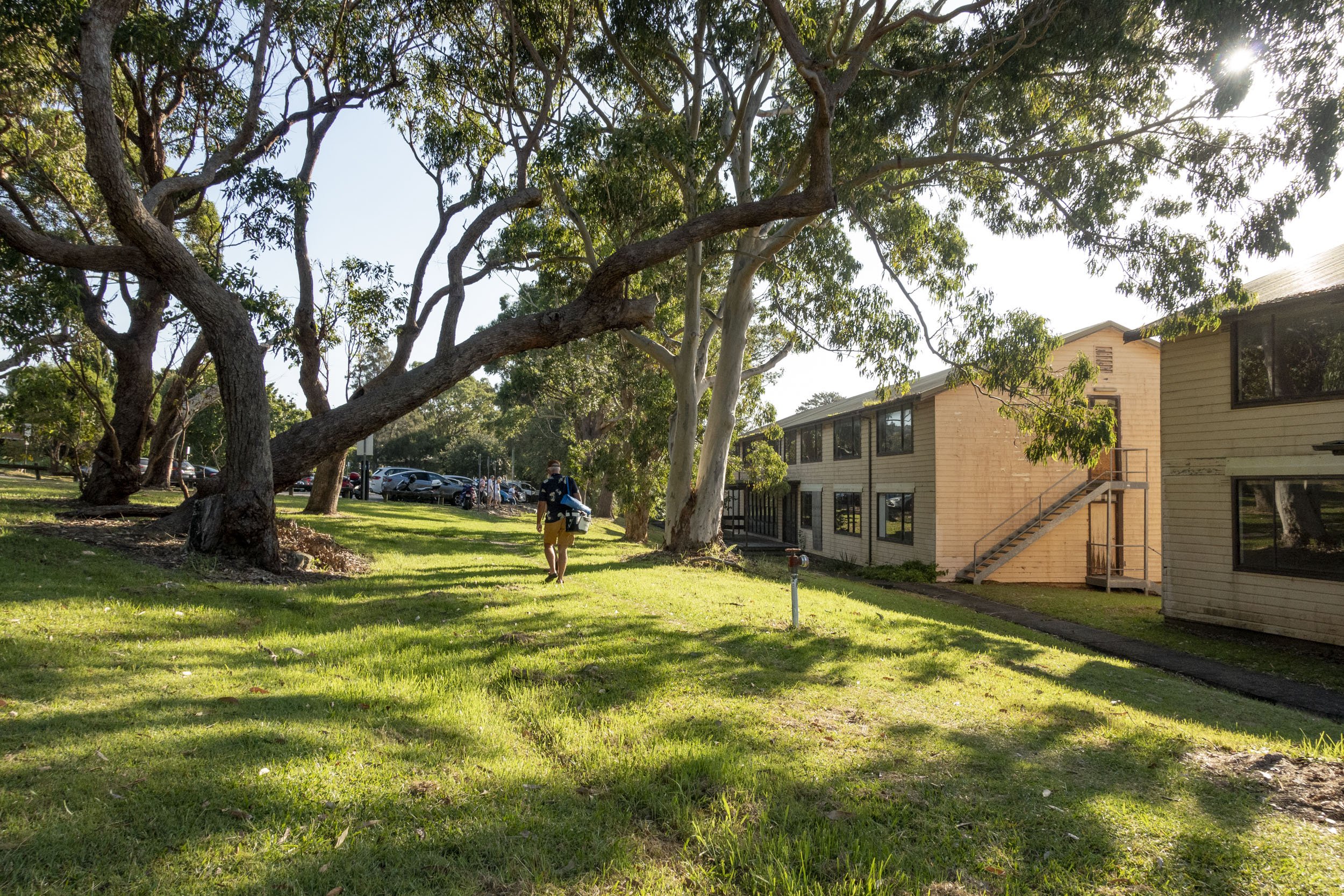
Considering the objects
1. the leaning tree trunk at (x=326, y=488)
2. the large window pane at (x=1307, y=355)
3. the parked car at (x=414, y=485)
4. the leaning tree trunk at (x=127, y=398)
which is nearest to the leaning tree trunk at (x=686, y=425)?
the leaning tree trunk at (x=326, y=488)

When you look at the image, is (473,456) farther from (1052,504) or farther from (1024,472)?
(1052,504)

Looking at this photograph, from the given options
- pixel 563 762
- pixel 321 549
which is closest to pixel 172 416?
pixel 321 549

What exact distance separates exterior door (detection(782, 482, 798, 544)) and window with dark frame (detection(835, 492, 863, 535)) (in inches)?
202

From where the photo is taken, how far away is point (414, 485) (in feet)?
134

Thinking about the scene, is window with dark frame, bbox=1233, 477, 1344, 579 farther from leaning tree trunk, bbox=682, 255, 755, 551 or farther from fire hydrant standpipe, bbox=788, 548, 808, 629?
fire hydrant standpipe, bbox=788, 548, 808, 629

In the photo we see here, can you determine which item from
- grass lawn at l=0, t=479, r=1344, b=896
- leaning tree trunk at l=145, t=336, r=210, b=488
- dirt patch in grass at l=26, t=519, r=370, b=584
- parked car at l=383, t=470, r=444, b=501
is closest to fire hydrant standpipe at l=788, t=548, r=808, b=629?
grass lawn at l=0, t=479, r=1344, b=896

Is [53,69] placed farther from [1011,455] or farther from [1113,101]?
[1011,455]

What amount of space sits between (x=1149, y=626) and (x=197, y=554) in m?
17.0

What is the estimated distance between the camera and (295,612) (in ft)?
26.2

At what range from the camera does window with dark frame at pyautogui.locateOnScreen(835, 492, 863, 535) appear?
92.8ft

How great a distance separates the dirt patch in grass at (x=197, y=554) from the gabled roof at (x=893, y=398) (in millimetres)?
11483

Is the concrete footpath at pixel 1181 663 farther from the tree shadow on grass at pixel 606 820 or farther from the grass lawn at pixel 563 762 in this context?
the tree shadow on grass at pixel 606 820

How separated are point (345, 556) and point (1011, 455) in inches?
743

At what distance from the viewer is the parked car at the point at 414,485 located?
4078 cm
